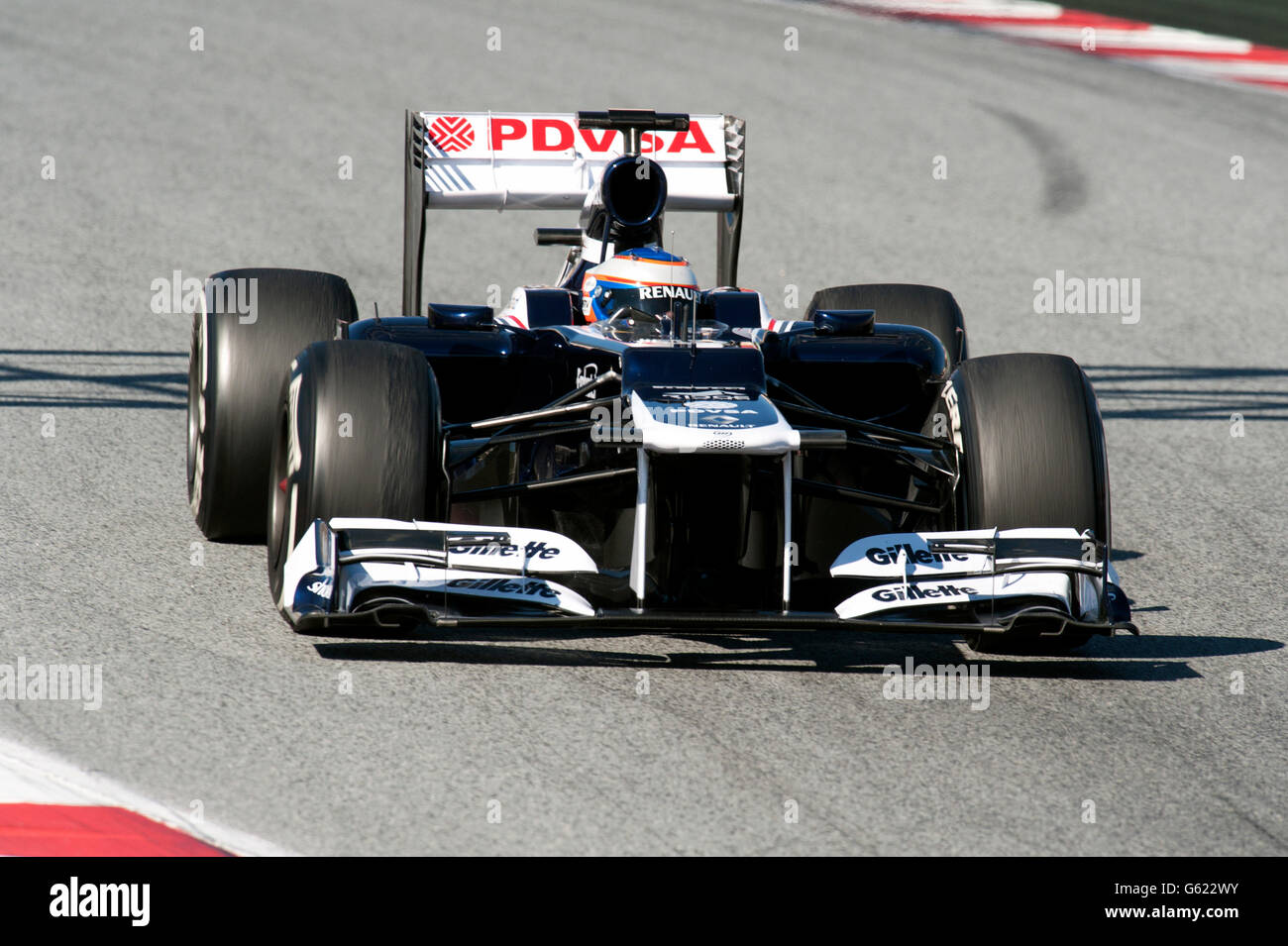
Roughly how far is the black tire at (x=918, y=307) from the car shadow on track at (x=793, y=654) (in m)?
1.96

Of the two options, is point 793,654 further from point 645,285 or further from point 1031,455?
point 645,285

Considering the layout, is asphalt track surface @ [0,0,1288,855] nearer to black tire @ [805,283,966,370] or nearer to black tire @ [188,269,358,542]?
black tire @ [188,269,358,542]

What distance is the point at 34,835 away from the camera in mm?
4168

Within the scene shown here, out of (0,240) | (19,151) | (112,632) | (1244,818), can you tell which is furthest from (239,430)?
(19,151)

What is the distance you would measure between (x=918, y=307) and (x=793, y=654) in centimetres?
246

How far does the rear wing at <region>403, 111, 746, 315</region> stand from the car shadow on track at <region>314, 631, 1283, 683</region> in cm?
230

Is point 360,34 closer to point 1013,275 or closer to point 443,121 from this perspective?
point 1013,275

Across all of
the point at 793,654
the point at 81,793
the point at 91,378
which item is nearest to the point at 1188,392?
the point at 793,654

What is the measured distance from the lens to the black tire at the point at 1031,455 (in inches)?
215

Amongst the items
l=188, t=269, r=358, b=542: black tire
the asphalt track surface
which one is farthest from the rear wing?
the asphalt track surface

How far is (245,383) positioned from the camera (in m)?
6.44

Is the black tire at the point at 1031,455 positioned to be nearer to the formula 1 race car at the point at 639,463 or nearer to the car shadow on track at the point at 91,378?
the formula 1 race car at the point at 639,463

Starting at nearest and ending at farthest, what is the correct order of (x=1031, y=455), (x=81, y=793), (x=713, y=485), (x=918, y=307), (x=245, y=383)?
(x=81, y=793), (x=713, y=485), (x=1031, y=455), (x=245, y=383), (x=918, y=307)

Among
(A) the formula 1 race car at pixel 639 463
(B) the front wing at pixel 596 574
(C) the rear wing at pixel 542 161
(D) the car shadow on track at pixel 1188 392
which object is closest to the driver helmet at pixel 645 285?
(A) the formula 1 race car at pixel 639 463
